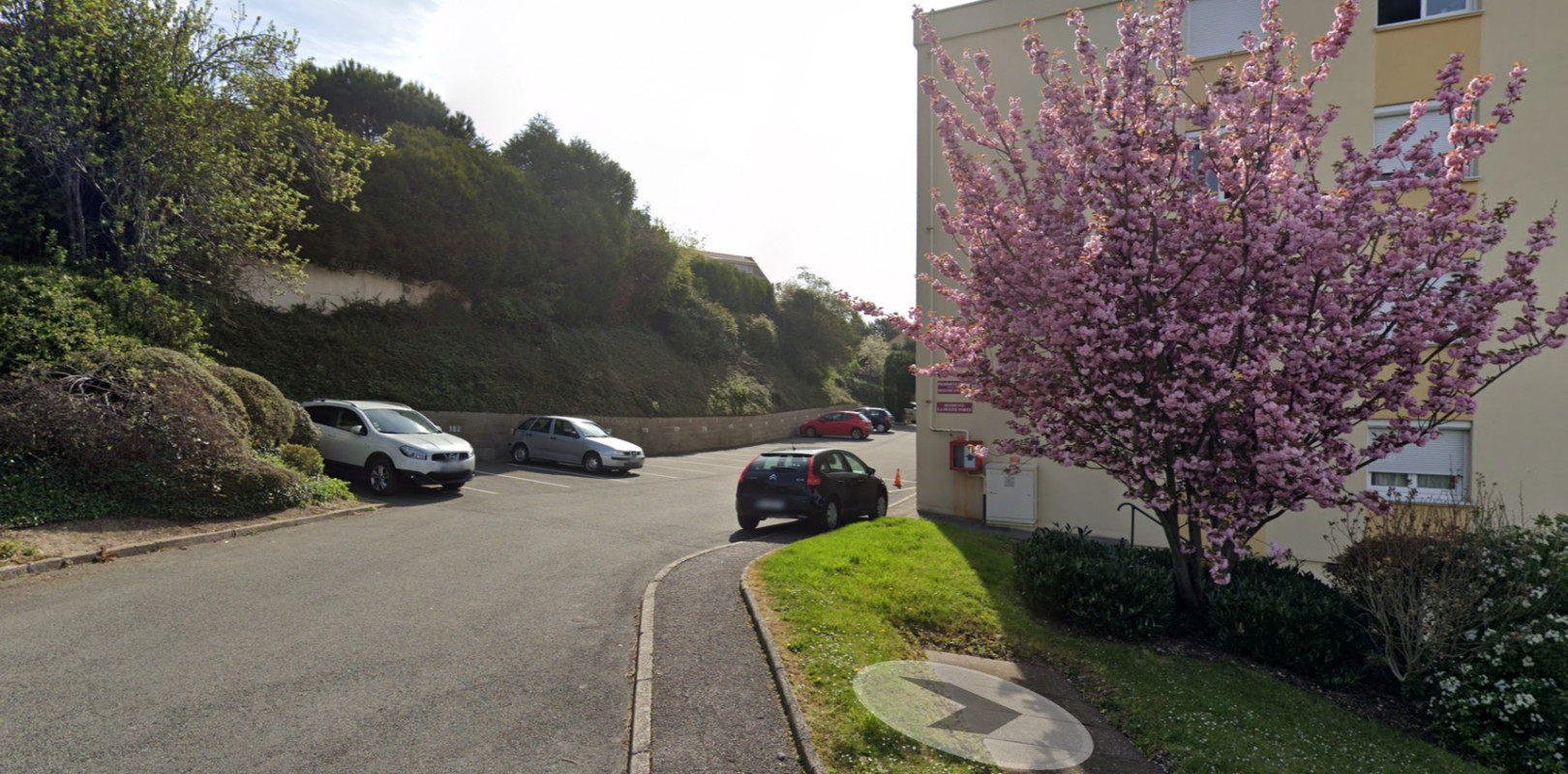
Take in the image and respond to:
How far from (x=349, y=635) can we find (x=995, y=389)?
20.1ft

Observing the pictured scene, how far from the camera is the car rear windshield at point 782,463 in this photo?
41.6ft

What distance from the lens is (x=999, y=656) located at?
694 centimetres

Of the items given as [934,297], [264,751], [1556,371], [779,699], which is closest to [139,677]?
[264,751]

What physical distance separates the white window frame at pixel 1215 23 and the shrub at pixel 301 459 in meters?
16.2

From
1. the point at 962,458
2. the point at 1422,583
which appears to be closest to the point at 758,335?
the point at 962,458

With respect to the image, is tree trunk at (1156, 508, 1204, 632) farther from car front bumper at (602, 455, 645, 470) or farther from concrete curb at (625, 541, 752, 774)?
car front bumper at (602, 455, 645, 470)

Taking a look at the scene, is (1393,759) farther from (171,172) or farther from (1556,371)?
(171,172)

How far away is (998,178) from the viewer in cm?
855

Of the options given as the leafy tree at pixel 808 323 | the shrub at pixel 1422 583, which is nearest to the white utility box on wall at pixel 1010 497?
the shrub at pixel 1422 583

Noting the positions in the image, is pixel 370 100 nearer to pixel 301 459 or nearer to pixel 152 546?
pixel 301 459

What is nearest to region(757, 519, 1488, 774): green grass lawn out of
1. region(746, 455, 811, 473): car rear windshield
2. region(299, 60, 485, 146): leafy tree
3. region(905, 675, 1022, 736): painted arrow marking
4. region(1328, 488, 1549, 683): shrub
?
region(905, 675, 1022, 736): painted arrow marking

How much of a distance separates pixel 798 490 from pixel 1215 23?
1043cm

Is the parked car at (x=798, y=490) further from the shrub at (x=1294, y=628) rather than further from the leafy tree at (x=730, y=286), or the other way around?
the leafy tree at (x=730, y=286)

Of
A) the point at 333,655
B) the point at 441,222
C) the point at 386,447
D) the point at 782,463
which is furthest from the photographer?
the point at 441,222
